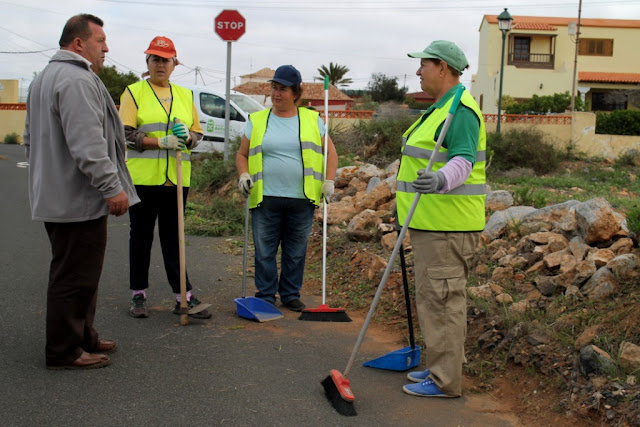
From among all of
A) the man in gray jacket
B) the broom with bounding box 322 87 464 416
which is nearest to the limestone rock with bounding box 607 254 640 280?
the broom with bounding box 322 87 464 416

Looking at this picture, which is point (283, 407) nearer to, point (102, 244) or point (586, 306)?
point (102, 244)

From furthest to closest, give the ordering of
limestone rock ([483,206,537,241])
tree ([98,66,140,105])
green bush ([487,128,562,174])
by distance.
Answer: tree ([98,66,140,105]), green bush ([487,128,562,174]), limestone rock ([483,206,537,241])

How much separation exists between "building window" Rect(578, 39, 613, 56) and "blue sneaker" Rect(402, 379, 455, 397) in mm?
43288

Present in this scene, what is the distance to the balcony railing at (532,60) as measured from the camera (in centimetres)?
4219

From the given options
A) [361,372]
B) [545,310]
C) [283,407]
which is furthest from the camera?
[545,310]

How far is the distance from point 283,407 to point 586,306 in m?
2.26

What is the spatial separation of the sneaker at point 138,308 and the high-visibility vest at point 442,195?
2.45 m

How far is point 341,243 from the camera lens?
7816mm

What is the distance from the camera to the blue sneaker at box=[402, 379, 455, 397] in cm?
401

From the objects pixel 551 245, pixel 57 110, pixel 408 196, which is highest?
pixel 57 110

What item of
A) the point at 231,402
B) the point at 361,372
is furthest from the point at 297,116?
the point at 231,402

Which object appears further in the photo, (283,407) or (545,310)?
(545,310)

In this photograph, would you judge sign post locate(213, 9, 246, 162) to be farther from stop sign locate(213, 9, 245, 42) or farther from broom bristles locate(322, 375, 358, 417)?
broom bristles locate(322, 375, 358, 417)

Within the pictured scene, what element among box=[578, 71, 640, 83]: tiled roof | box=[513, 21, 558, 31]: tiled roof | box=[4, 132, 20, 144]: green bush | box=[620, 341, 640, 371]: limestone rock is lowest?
box=[620, 341, 640, 371]: limestone rock
